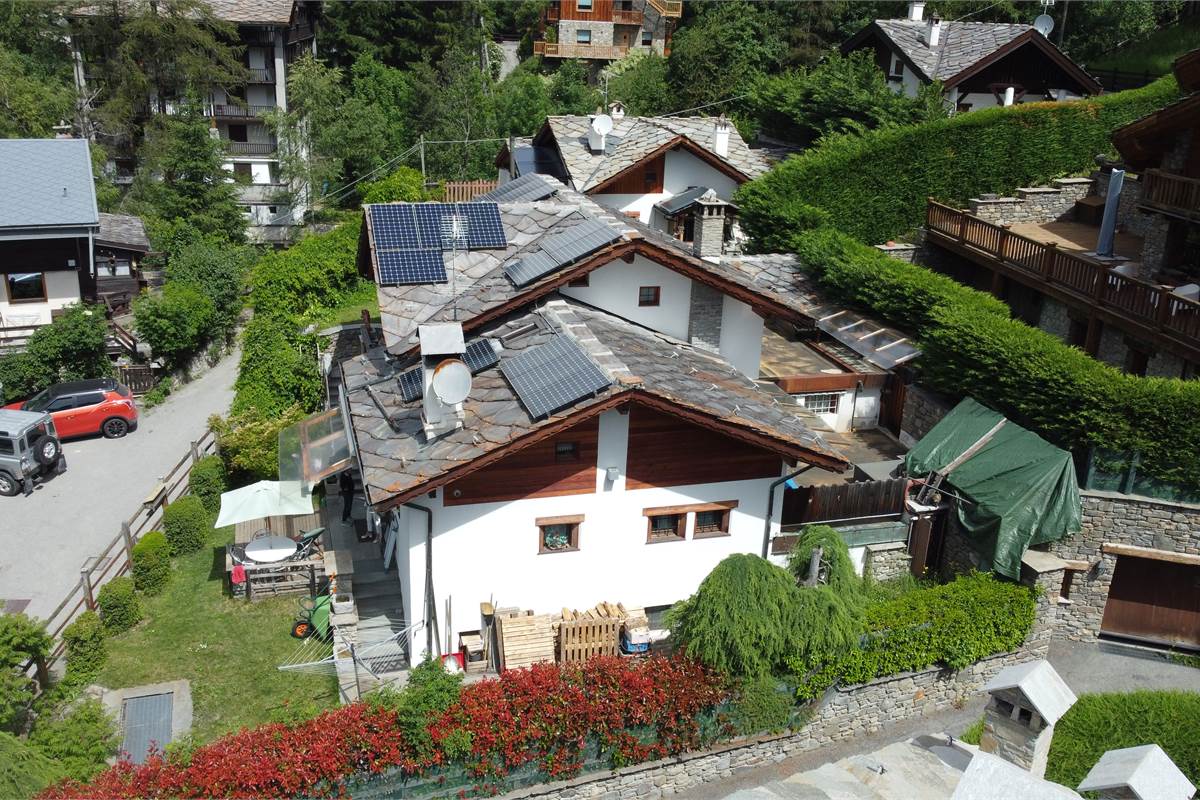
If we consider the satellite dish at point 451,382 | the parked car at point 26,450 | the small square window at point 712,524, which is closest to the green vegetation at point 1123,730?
the small square window at point 712,524

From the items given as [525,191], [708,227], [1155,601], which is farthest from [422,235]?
[1155,601]

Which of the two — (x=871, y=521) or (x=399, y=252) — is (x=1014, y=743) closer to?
(x=871, y=521)

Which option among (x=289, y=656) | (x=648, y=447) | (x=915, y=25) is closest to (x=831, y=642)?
(x=648, y=447)

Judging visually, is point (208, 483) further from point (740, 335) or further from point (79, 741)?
point (740, 335)

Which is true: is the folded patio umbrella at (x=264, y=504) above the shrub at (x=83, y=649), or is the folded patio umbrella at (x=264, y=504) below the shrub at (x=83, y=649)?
above

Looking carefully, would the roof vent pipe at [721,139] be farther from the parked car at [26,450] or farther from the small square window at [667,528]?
the parked car at [26,450]

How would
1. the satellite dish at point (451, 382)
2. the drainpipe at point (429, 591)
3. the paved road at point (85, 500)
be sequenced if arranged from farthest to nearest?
the paved road at point (85, 500), the drainpipe at point (429, 591), the satellite dish at point (451, 382)
